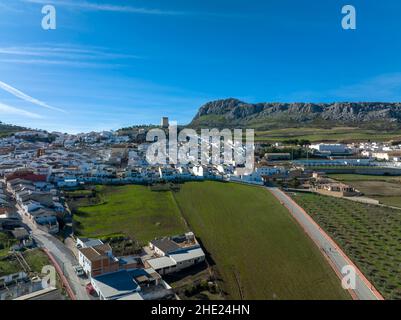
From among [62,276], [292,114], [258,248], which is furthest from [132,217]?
[292,114]

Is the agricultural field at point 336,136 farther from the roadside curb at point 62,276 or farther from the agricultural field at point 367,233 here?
the roadside curb at point 62,276

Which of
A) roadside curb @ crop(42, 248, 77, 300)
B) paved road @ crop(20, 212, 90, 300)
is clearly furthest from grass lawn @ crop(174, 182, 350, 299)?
roadside curb @ crop(42, 248, 77, 300)

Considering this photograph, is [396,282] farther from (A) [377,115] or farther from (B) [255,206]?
(A) [377,115]

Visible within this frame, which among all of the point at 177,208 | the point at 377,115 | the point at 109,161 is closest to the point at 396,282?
the point at 177,208

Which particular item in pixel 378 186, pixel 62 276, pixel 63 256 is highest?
pixel 378 186

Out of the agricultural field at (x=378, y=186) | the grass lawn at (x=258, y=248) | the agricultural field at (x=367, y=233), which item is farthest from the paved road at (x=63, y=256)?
the agricultural field at (x=378, y=186)

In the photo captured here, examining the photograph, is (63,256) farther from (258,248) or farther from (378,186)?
(378,186)
